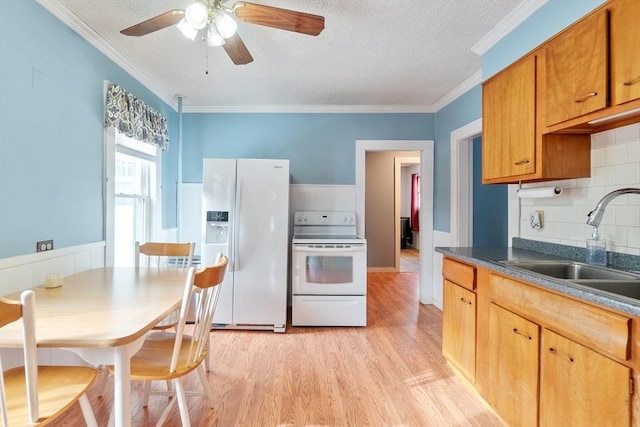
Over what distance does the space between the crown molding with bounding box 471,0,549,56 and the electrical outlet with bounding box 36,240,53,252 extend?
10.4ft

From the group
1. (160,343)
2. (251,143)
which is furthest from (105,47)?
(160,343)

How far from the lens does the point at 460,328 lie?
199 cm

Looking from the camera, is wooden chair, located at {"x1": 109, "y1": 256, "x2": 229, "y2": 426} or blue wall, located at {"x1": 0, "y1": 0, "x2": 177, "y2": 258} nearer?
wooden chair, located at {"x1": 109, "y1": 256, "x2": 229, "y2": 426}

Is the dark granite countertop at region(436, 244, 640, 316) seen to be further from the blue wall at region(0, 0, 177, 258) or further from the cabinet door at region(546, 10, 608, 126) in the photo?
the blue wall at region(0, 0, 177, 258)

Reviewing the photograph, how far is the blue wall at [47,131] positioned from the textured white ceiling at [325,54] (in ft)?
0.75

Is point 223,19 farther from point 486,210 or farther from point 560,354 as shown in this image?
point 486,210

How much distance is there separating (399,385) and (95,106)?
2918 millimetres

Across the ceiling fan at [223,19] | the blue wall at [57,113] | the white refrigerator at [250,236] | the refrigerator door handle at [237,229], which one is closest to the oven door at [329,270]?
the white refrigerator at [250,236]

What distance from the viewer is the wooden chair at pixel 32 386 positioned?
91 cm

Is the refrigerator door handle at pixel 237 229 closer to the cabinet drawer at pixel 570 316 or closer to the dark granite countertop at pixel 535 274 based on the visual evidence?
the dark granite countertop at pixel 535 274

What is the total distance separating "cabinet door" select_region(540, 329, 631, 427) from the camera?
100 cm

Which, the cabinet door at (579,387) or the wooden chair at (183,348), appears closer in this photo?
the cabinet door at (579,387)

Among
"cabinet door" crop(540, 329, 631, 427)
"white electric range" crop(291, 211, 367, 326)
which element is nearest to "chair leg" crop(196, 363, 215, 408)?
"white electric range" crop(291, 211, 367, 326)

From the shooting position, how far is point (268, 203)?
295 cm
